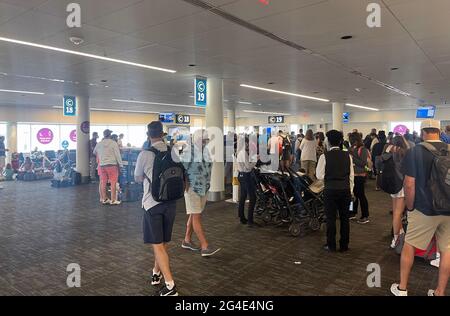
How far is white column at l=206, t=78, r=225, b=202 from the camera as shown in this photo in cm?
863

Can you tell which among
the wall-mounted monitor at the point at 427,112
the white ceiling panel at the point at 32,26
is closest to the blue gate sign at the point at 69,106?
the white ceiling panel at the point at 32,26

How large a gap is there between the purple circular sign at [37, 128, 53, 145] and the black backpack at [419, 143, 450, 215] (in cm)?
1896

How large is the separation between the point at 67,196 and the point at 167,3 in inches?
287

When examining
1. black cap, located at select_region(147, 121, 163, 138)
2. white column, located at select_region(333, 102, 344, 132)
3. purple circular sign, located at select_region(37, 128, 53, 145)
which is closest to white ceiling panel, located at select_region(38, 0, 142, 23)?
black cap, located at select_region(147, 121, 163, 138)

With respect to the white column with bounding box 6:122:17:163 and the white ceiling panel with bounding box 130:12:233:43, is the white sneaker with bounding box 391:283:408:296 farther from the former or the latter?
the white column with bounding box 6:122:17:163

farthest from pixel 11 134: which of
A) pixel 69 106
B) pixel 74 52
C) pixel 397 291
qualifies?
pixel 397 291

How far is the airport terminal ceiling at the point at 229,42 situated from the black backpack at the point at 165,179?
6.13ft

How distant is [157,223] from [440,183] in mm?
2501

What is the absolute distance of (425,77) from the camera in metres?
9.12

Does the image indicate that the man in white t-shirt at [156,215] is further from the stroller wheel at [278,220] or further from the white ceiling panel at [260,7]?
the stroller wheel at [278,220]

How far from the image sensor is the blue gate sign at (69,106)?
12203 mm

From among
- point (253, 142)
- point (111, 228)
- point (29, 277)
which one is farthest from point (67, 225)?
point (253, 142)

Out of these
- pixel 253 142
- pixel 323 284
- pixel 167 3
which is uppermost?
pixel 167 3
